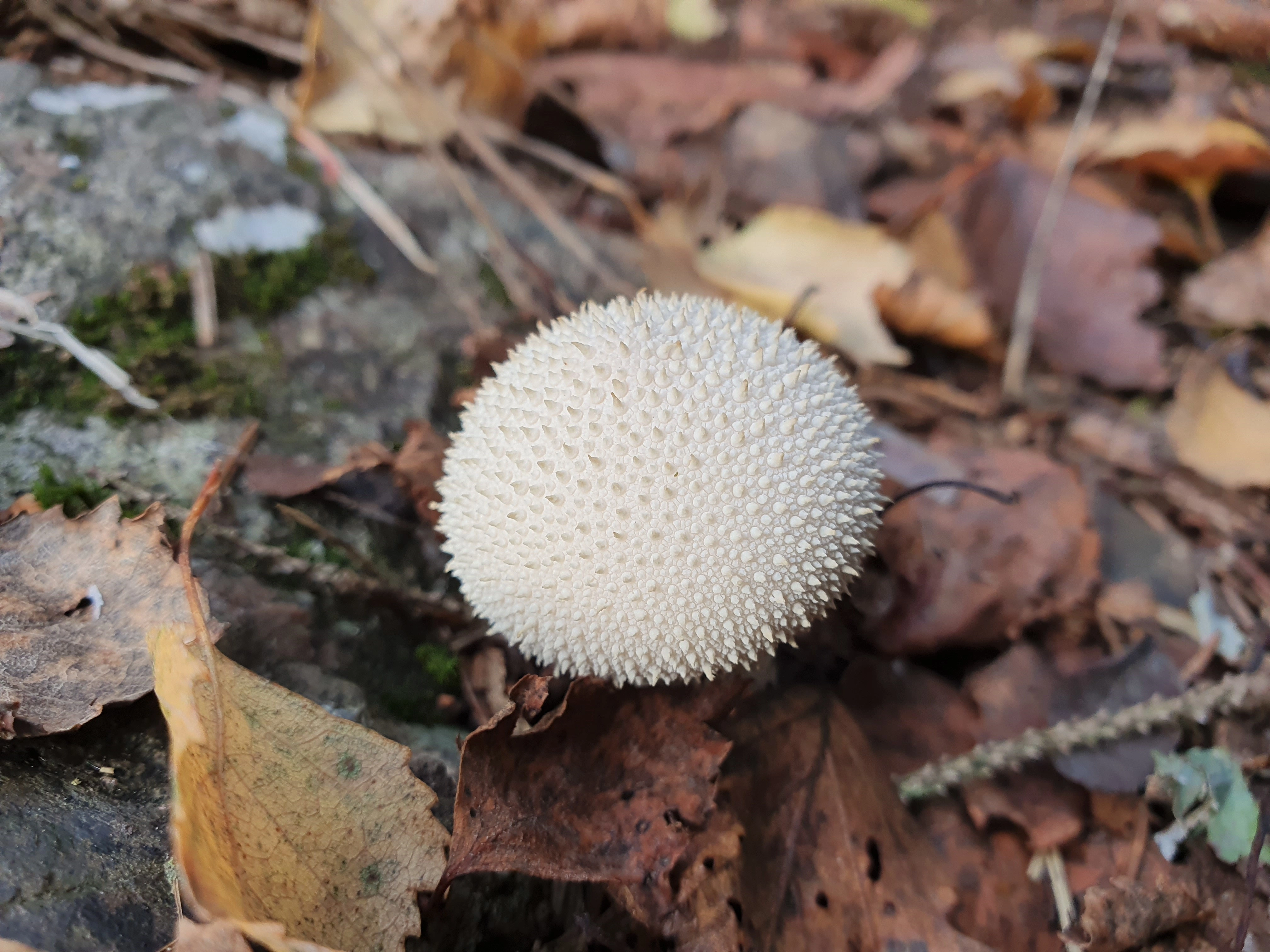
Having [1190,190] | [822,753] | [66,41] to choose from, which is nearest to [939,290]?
[1190,190]

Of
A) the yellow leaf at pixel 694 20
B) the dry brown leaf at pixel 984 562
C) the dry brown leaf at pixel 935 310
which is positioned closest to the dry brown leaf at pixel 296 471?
the dry brown leaf at pixel 984 562

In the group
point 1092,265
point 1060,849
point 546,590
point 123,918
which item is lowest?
point 1060,849

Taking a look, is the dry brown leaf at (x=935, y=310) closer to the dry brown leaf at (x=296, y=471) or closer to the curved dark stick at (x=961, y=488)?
the curved dark stick at (x=961, y=488)

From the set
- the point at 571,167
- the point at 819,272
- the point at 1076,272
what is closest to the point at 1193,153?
the point at 1076,272

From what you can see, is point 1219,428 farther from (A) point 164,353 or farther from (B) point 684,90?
(A) point 164,353

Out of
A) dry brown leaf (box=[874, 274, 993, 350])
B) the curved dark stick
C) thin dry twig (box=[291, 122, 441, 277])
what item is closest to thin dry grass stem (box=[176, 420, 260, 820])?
thin dry twig (box=[291, 122, 441, 277])

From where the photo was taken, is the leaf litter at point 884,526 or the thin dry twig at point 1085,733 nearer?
the leaf litter at point 884,526

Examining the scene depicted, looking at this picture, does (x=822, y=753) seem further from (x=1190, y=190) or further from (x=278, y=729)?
(x=1190, y=190)
